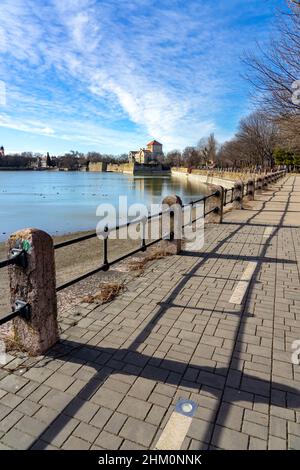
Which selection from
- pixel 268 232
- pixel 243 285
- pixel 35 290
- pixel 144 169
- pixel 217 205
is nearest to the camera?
pixel 35 290

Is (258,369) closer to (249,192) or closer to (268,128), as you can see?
(249,192)

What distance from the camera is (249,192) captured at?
18672mm

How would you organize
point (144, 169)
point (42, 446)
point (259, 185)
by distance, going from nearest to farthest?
point (42, 446)
point (259, 185)
point (144, 169)

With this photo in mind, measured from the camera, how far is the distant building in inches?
6476

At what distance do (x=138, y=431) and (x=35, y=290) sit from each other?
5.20 feet

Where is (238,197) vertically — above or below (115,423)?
above

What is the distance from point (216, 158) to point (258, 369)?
94897 mm

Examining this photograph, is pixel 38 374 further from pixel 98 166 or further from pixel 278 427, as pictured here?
pixel 98 166

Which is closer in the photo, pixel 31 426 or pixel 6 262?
pixel 31 426

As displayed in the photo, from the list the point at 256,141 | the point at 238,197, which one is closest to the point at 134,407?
the point at 238,197

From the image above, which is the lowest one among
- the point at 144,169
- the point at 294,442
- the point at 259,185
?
the point at 294,442

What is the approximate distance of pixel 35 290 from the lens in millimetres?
3145

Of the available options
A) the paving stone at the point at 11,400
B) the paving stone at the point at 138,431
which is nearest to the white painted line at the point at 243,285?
the paving stone at the point at 138,431
